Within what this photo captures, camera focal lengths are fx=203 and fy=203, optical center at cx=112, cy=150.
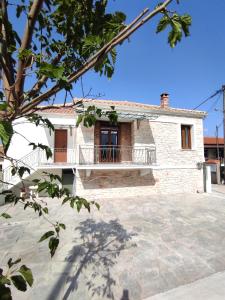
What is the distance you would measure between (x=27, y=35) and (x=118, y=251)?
5534mm

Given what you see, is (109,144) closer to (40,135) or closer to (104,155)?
(104,155)

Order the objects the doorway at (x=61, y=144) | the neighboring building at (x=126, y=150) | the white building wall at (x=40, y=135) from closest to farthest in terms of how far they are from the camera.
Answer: the neighboring building at (x=126, y=150), the white building wall at (x=40, y=135), the doorway at (x=61, y=144)

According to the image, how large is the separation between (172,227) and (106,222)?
2.54 m

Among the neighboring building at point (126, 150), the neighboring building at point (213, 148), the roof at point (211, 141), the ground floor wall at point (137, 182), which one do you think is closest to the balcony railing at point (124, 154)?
the neighboring building at point (126, 150)

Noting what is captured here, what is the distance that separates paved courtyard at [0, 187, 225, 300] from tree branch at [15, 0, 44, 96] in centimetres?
395

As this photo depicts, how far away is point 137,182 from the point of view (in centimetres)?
1309

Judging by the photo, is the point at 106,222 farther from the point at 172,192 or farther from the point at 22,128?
the point at 22,128

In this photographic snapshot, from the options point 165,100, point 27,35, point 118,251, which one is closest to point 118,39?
point 27,35

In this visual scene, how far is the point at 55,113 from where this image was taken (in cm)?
1266

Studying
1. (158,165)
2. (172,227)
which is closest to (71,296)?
(172,227)

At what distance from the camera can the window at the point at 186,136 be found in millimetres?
14500

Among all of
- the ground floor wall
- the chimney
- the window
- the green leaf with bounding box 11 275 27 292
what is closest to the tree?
the green leaf with bounding box 11 275 27 292

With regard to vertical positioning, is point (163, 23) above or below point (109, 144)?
below

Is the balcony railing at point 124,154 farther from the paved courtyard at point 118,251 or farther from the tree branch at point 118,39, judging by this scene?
the tree branch at point 118,39
